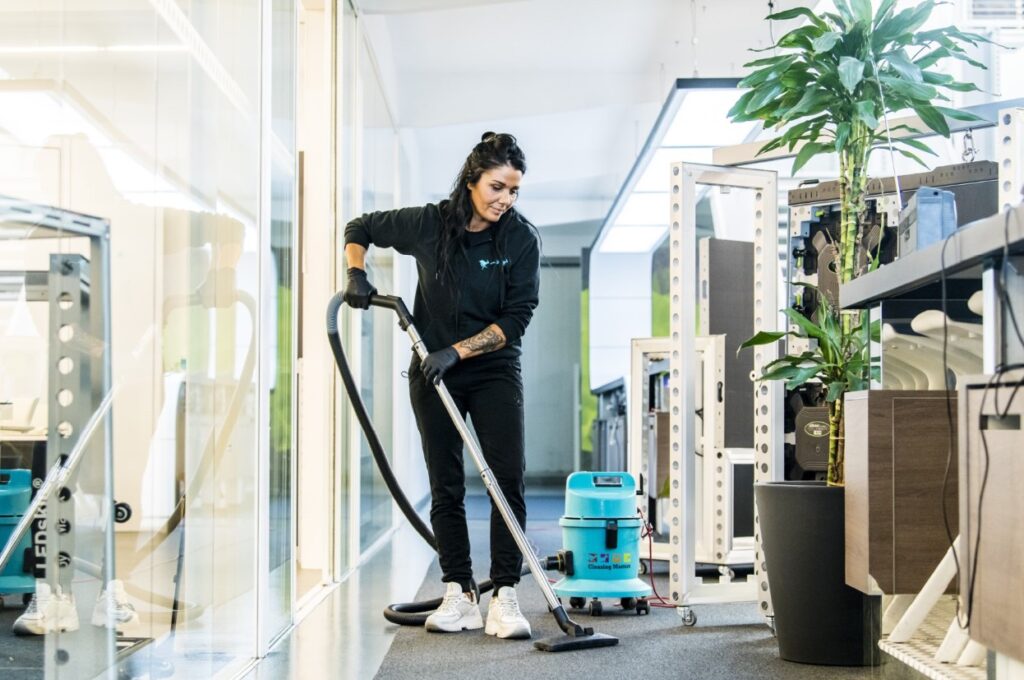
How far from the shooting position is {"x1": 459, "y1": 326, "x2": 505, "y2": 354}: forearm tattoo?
124 inches

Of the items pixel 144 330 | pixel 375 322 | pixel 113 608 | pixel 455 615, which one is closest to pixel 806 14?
pixel 144 330

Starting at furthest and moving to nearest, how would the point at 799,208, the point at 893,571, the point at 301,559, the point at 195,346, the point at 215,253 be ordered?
the point at 301,559 → the point at 799,208 → the point at 215,253 → the point at 195,346 → the point at 893,571

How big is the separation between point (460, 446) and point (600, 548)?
25.3 inches

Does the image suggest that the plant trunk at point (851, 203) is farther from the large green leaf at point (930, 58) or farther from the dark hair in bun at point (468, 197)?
the dark hair in bun at point (468, 197)

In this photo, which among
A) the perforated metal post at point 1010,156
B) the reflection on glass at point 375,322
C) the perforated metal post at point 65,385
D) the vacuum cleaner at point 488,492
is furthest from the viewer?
the reflection on glass at point 375,322

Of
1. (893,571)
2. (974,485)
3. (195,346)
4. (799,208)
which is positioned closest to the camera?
(974,485)

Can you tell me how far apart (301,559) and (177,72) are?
2.64m

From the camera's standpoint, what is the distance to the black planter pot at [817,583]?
107 inches

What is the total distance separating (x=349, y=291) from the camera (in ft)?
10.4

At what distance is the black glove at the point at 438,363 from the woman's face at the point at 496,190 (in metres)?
0.42

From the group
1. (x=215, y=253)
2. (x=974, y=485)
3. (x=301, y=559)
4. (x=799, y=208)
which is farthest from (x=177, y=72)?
(x=301, y=559)

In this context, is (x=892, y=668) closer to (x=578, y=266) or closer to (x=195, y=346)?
(x=195, y=346)

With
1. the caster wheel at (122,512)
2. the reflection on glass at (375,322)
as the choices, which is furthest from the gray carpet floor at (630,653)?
the reflection on glass at (375,322)

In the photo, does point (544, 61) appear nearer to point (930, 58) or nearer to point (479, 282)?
point (479, 282)
